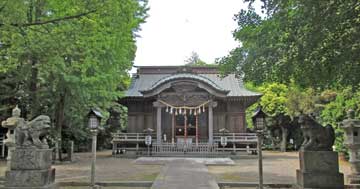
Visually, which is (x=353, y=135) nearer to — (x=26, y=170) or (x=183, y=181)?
(x=183, y=181)

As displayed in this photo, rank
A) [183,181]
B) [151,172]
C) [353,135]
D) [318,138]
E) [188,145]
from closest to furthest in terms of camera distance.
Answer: [318,138] < [183,181] < [353,135] < [151,172] < [188,145]

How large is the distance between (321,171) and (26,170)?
6868mm

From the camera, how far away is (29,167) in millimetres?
7938

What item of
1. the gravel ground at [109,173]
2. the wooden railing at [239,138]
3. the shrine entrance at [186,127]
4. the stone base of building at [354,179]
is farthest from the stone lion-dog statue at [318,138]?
the shrine entrance at [186,127]

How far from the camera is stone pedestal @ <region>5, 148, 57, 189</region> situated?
25.8ft

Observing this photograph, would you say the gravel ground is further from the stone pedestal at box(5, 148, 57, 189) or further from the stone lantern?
the stone lantern

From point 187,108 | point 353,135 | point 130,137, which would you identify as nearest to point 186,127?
point 187,108

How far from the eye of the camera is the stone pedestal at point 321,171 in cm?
752

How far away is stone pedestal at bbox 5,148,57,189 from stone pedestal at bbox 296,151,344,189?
6.18 m

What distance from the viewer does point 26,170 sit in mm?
7918

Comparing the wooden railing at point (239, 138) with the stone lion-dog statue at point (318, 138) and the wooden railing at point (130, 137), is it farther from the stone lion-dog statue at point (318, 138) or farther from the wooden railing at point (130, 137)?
the stone lion-dog statue at point (318, 138)

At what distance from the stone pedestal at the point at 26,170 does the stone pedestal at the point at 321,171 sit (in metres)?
6.18

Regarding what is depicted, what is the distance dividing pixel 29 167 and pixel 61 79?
28.0ft

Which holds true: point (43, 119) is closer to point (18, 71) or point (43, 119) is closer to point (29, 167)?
point (29, 167)
